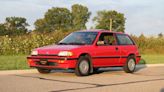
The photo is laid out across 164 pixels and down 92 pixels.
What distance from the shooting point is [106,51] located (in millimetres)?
15867

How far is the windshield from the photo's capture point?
15.4 m

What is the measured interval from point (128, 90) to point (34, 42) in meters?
22.6

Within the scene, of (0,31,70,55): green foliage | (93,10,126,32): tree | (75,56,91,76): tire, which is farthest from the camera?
(93,10,126,32): tree

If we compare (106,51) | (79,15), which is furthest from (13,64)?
(79,15)

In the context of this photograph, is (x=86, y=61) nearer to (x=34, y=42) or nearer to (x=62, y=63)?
(x=62, y=63)

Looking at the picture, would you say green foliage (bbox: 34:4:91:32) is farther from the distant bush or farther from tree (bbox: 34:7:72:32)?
the distant bush

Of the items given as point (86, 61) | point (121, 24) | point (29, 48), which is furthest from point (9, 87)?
point (121, 24)

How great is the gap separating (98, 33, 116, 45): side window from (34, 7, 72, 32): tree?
2935 inches

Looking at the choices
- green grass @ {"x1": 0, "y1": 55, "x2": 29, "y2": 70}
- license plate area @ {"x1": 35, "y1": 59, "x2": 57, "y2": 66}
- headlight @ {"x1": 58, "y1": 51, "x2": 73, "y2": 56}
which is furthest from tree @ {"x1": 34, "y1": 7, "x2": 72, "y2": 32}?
headlight @ {"x1": 58, "y1": 51, "x2": 73, "y2": 56}

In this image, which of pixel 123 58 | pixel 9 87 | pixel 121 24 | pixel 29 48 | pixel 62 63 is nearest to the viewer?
pixel 9 87

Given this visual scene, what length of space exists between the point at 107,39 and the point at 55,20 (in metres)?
77.2

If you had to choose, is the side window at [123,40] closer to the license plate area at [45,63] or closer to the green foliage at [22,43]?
the license plate area at [45,63]

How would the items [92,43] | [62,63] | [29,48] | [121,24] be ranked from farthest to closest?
[121,24], [29,48], [92,43], [62,63]

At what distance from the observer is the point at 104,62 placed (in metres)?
15.8
